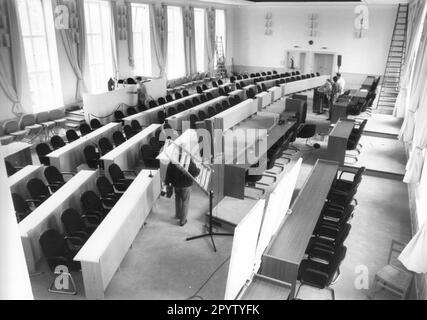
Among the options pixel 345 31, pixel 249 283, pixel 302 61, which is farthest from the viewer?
pixel 302 61

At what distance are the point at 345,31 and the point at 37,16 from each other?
55.4 feet

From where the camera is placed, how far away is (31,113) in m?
11.4

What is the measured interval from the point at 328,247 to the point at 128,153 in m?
5.04

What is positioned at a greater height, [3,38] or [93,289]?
[3,38]

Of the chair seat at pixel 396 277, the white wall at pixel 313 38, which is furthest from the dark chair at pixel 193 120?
the white wall at pixel 313 38

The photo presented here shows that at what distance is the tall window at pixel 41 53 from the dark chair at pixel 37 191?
6.69 meters

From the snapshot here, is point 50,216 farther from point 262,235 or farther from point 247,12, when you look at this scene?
point 247,12

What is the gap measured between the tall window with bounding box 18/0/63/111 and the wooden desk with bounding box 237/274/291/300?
35.5 ft

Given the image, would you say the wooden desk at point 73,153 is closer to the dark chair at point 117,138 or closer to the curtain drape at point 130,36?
the dark chair at point 117,138

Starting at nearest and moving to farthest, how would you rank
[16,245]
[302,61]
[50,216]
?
1. [16,245]
2. [50,216]
3. [302,61]

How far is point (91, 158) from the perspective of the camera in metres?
8.23

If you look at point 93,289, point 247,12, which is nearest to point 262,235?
point 93,289

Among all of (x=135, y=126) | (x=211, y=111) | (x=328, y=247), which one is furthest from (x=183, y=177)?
(x=211, y=111)

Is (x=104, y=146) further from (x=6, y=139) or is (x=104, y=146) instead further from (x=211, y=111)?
(x=211, y=111)
